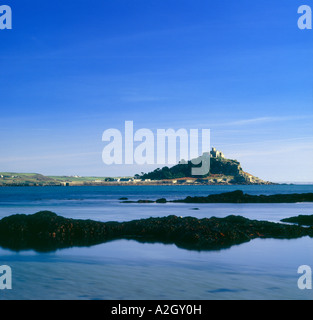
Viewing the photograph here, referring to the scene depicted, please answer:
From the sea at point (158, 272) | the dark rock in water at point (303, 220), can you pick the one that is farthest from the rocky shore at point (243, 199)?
the sea at point (158, 272)

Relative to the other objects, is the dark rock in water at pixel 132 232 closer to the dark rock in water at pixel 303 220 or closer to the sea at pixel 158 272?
the sea at pixel 158 272

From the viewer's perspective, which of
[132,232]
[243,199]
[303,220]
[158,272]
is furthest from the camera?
[243,199]

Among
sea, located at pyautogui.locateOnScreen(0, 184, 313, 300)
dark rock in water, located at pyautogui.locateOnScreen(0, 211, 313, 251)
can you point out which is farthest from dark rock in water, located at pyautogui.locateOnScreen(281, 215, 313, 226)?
sea, located at pyautogui.locateOnScreen(0, 184, 313, 300)

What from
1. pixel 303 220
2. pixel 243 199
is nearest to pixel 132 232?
pixel 303 220

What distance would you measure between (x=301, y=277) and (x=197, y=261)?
558 cm

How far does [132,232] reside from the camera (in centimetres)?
2988

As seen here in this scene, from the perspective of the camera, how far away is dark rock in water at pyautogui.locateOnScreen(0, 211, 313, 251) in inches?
1035

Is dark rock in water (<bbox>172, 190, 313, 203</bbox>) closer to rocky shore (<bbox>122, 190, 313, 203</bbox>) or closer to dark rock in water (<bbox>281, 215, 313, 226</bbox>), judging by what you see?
rocky shore (<bbox>122, 190, 313, 203</bbox>)

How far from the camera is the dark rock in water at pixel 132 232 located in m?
26.3

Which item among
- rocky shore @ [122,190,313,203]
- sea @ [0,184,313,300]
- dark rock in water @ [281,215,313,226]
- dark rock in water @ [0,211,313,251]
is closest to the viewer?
sea @ [0,184,313,300]

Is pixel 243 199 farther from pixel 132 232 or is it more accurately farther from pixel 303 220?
pixel 132 232
